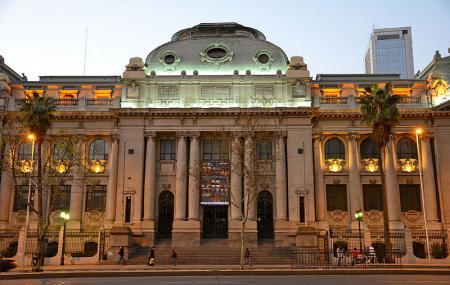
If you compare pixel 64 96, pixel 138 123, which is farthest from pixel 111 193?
pixel 64 96

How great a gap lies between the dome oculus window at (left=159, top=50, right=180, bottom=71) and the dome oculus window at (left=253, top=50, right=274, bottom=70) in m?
8.45

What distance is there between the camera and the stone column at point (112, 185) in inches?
1902

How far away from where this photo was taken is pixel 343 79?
55.9 m

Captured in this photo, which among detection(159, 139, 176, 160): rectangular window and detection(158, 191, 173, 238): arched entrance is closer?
detection(158, 191, 173, 238): arched entrance

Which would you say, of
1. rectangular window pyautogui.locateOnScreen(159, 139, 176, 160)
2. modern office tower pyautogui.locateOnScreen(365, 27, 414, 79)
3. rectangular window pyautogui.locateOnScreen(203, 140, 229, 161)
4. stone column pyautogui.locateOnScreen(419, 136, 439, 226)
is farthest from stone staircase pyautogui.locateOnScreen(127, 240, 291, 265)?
modern office tower pyautogui.locateOnScreen(365, 27, 414, 79)

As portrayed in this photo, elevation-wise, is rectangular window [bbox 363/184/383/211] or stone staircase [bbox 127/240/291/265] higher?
rectangular window [bbox 363/184/383/211]

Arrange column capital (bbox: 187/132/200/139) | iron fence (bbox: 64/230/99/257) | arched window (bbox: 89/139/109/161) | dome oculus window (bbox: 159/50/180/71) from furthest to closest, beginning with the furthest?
1. dome oculus window (bbox: 159/50/180/71)
2. arched window (bbox: 89/139/109/161)
3. column capital (bbox: 187/132/200/139)
4. iron fence (bbox: 64/230/99/257)

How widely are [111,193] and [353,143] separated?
24927 mm

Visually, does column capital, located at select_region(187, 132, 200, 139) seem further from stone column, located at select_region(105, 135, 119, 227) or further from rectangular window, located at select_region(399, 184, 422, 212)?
rectangular window, located at select_region(399, 184, 422, 212)

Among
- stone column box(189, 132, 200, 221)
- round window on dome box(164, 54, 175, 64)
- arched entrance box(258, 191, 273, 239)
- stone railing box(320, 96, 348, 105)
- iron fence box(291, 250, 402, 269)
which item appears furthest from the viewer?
round window on dome box(164, 54, 175, 64)

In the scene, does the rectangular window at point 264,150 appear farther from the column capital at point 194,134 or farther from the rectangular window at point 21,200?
the rectangular window at point 21,200

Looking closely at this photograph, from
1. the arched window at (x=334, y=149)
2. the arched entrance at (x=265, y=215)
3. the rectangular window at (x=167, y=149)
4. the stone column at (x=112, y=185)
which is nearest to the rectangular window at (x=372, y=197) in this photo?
the arched window at (x=334, y=149)

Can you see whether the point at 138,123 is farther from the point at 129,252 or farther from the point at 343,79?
the point at 343,79

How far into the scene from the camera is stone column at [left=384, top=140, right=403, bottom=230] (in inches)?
1887
